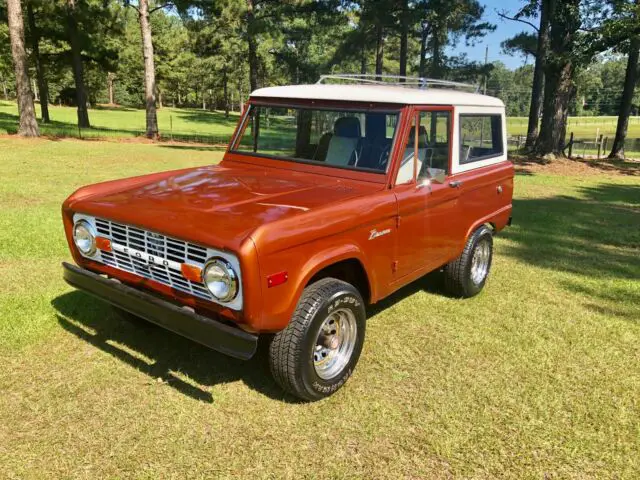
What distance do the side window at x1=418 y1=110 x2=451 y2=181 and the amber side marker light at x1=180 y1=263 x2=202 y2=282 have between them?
1.98m

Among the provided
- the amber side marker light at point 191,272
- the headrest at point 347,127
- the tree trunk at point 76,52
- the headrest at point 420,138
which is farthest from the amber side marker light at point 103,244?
the tree trunk at point 76,52

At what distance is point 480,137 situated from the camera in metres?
5.13

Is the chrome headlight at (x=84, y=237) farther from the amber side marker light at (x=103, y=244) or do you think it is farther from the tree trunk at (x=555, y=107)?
the tree trunk at (x=555, y=107)

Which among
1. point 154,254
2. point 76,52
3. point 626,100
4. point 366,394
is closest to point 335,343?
point 366,394

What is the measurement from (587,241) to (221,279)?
664cm

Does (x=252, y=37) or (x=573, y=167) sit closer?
(x=573, y=167)

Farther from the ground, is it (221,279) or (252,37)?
(252,37)

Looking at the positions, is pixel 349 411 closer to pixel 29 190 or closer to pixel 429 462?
pixel 429 462

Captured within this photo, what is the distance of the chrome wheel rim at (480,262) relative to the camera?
5.31 meters

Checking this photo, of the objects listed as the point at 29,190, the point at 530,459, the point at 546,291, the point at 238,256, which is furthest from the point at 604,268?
the point at 29,190

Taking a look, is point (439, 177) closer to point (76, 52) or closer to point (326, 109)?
point (326, 109)

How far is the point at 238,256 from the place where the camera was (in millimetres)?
2723

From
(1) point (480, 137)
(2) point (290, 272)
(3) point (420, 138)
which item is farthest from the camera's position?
(1) point (480, 137)

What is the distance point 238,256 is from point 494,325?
2881 millimetres
